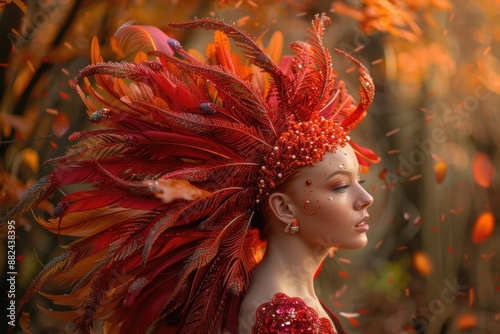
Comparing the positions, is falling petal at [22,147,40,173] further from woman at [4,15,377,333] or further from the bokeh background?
the bokeh background

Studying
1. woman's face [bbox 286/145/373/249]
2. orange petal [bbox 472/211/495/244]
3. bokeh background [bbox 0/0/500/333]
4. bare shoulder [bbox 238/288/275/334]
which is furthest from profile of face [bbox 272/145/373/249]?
orange petal [bbox 472/211/495/244]

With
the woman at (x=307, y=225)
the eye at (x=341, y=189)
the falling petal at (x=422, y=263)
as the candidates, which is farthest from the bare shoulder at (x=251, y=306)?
the falling petal at (x=422, y=263)

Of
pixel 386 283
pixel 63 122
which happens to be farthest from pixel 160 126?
pixel 386 283

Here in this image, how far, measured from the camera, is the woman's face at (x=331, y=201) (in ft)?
5.24

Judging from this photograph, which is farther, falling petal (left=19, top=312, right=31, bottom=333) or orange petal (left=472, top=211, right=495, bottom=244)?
orange petal (left=472, top=211, right=495, bottom=244)

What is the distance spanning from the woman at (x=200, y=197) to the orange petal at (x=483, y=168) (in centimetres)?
107

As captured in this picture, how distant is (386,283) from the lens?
248cm

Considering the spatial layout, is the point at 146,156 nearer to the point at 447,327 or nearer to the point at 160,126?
the point at 160,126

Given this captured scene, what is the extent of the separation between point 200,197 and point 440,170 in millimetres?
1296

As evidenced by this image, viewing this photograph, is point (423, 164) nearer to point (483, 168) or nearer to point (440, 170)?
A: point (440, 170)

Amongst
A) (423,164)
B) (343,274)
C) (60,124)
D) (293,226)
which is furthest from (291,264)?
(423,164)

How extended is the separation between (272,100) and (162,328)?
64cm

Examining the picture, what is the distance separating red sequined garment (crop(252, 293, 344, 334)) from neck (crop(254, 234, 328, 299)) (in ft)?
0.24

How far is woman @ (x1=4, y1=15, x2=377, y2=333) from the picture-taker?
155 cm
